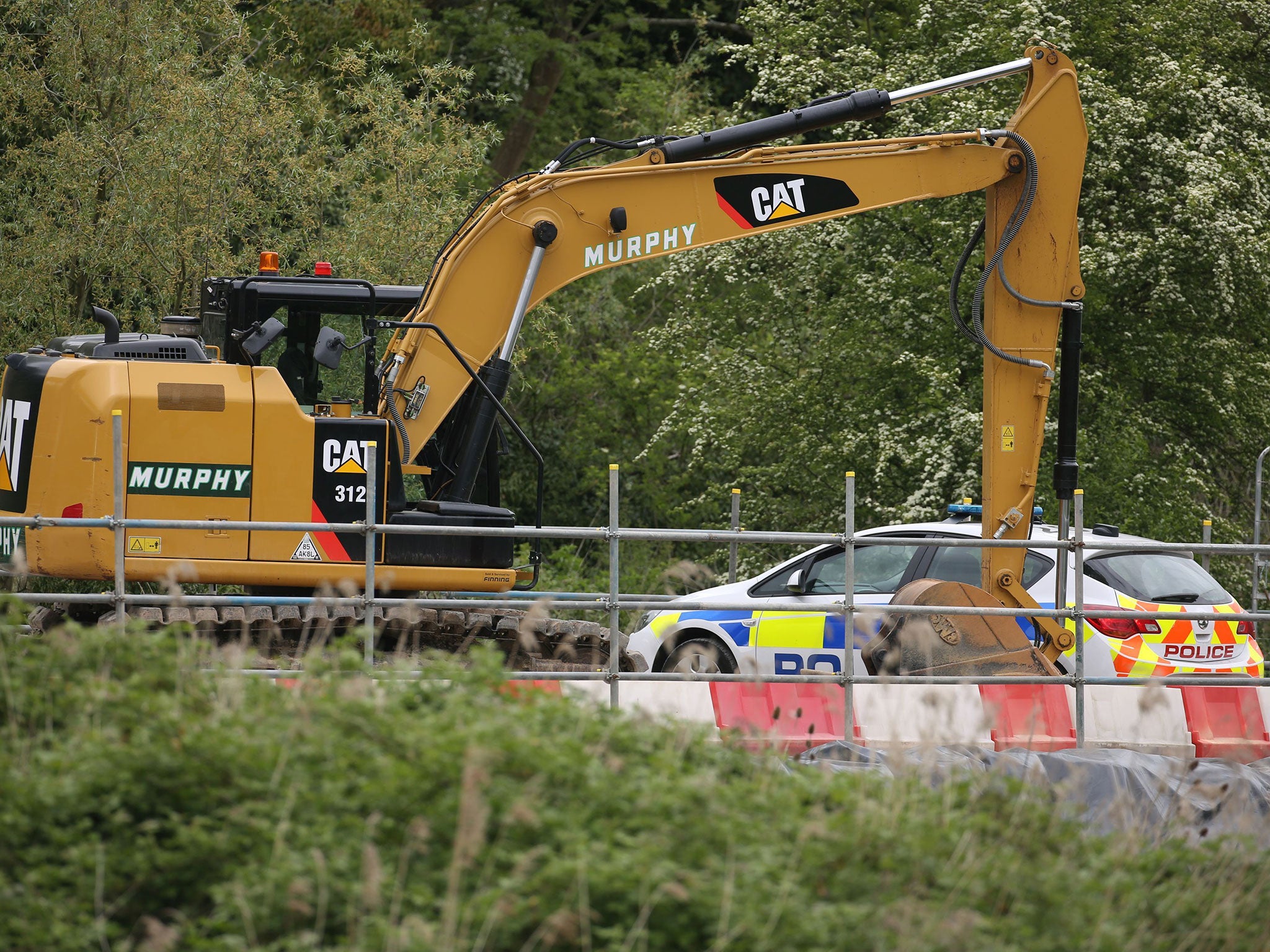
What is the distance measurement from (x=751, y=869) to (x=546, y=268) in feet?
20.0

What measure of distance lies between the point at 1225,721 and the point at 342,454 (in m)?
5.89

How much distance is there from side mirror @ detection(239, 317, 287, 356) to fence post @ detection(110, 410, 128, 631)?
1.09 metres

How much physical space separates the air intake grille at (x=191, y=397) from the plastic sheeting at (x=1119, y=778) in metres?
4.23

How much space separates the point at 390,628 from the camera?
10.2 m

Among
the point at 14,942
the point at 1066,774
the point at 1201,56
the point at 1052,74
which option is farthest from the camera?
the point at 1201,56

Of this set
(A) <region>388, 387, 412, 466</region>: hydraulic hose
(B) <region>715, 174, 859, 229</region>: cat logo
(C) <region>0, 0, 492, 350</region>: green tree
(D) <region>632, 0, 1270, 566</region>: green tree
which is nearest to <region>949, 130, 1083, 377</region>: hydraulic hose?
(B) <region>715, 174, 859, 229</region>: cat logo

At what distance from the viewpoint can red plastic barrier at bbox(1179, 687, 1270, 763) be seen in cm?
916

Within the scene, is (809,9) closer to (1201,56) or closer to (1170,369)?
(1201,56)

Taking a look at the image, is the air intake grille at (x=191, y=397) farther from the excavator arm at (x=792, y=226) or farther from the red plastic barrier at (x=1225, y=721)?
the red plastic barrier at (x=1225, y=721)

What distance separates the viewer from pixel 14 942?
4.18 metres

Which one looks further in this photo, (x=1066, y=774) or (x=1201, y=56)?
(x=1201, y=56)

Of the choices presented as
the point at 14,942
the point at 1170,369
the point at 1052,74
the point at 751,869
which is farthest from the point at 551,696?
the point at 1170,369

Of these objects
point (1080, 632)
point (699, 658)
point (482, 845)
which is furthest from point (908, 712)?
point (482, 845)

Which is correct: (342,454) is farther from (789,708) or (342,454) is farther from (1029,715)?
(1029,715)
